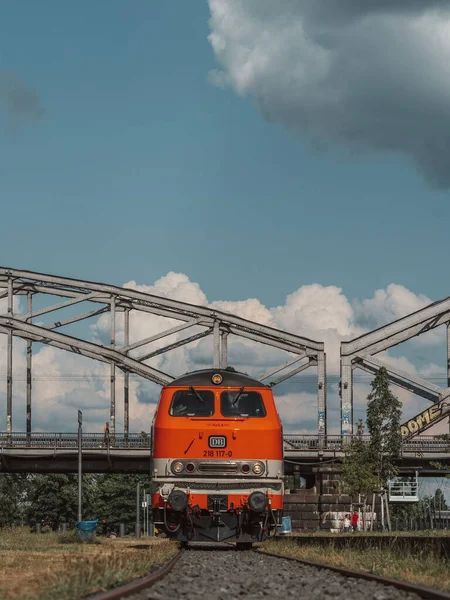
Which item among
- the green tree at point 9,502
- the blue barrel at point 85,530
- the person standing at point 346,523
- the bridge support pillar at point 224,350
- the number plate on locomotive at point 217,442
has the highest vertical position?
the bridge support pillar at point 224,350

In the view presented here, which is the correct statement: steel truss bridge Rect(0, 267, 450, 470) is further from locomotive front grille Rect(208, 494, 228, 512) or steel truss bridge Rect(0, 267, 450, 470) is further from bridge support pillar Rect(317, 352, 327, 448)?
locomotive front grille Rect(208, 494, 228, 512)

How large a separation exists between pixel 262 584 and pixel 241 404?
11.1 m

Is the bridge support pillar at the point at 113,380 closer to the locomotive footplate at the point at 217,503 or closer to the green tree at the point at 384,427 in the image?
the green tree at the point at 384,427

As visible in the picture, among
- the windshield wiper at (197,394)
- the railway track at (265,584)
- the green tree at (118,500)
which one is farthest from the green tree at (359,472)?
the green tree at (118,500)

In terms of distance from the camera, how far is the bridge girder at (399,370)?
7875 centimetres

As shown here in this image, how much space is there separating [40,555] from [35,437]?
5303 centimetres

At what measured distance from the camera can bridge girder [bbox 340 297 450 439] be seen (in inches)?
3100

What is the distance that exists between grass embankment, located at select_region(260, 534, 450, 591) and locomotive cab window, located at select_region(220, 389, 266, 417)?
3171 mm

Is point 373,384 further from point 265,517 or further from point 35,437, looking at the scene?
point 265,517

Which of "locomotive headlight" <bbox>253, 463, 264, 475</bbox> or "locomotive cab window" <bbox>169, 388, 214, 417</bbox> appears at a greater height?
"locomotive cab window" <bbox>169, 388, 214, 417</bbox>

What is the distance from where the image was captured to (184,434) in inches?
918

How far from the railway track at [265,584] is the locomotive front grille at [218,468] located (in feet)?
19.5

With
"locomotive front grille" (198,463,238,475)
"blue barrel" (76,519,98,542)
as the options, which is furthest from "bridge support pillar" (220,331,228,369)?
"locomotive front grille" (198,463,238,475)

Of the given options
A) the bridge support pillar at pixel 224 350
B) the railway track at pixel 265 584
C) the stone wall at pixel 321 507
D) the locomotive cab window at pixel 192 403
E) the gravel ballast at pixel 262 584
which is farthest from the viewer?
the bridge support pillar at pixel 224 350
